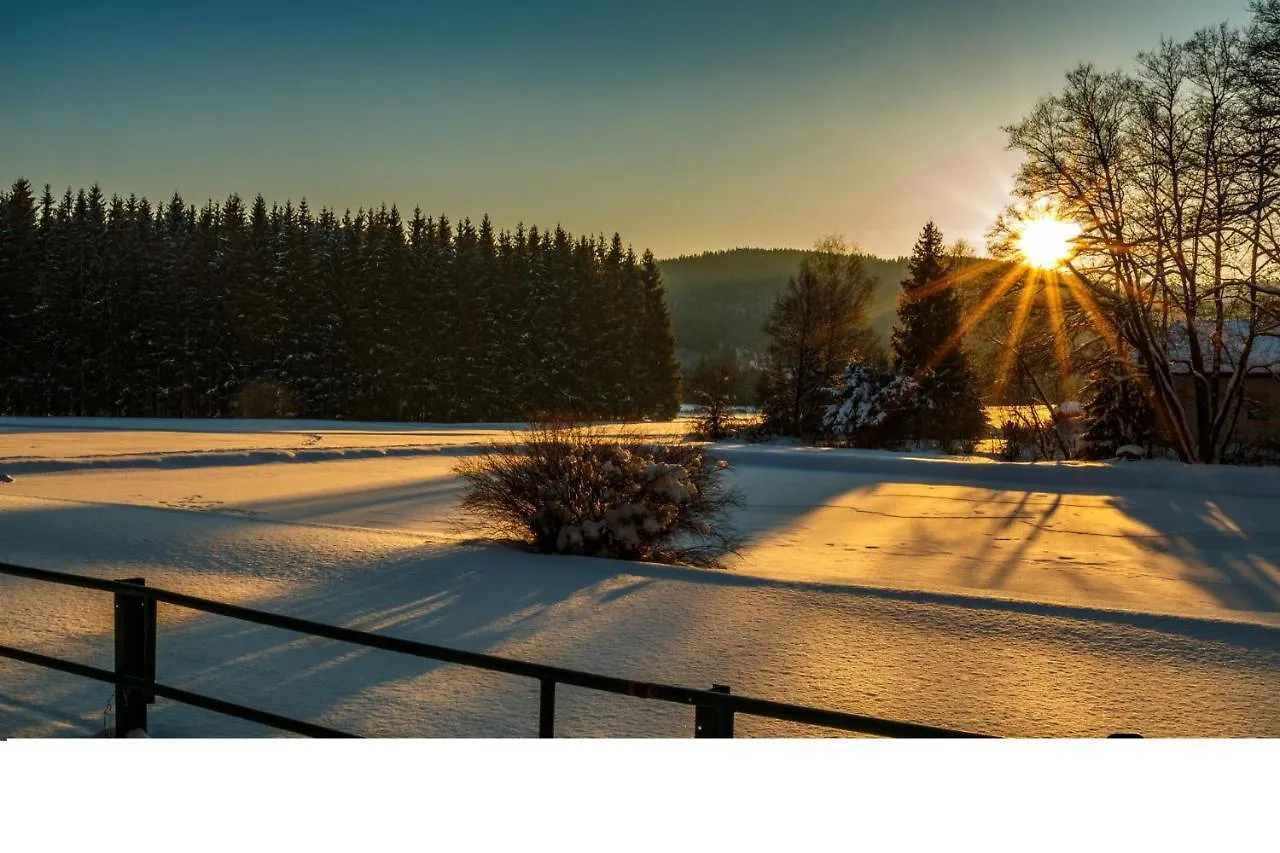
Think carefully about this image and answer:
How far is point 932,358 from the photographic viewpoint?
41875 mm

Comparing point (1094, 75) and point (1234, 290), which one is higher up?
point (1094, 75)

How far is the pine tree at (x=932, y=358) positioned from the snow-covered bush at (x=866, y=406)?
53 centimetres

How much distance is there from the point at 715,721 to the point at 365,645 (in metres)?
2.25

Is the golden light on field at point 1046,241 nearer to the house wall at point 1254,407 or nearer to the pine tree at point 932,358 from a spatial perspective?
the house wall at point 1254,407

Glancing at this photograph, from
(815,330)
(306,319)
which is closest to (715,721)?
(815,330)

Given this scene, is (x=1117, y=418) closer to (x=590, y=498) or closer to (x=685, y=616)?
(x=590, y=498)

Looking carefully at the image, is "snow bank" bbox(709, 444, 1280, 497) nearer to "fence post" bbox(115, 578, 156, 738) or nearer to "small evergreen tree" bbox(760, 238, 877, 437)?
"small evergreen tree" bbox(760, 238, 877, 437)

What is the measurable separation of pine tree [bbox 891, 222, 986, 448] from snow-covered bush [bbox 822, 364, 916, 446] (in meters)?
0.53

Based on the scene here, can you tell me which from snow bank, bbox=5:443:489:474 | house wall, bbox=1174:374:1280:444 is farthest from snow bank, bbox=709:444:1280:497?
snow bank, bbox=5:443:489:474

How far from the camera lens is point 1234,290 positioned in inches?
891

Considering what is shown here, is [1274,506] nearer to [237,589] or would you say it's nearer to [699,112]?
[699,112]
